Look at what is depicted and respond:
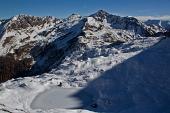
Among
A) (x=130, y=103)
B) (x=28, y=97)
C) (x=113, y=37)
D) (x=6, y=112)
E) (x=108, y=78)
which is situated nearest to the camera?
(x=6, y=112)

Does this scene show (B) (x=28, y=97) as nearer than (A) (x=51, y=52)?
Yes

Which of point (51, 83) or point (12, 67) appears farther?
point (12, 67)

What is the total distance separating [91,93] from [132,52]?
62.5ft

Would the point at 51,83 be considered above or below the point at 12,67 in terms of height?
above

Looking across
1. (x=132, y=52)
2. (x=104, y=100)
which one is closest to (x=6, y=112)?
(x=104, y=100)

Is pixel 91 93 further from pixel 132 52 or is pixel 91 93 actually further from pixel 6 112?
pixel 6 112

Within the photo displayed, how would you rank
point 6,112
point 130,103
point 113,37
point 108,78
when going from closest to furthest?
point 6,112
point 130,103
point 108,78
point 113,37

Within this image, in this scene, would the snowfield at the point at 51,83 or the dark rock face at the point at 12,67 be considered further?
the dark rock face at the point at 12,67

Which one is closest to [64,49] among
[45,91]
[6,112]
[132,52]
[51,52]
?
[51,52]

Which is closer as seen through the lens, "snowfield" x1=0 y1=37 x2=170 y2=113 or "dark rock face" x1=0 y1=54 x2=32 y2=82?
"snowfield" x1=0 y1=37 x2=170 y2=113

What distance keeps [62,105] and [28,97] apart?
25.9 ft

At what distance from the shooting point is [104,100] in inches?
2243

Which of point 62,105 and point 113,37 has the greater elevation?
point 113,37

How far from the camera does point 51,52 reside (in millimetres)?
191000
